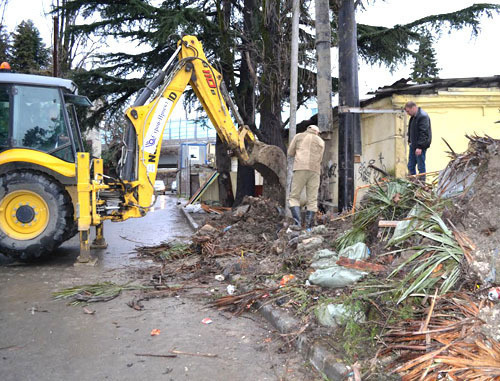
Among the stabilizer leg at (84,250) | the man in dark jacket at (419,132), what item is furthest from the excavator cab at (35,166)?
the man in dark jacket at (419,132)

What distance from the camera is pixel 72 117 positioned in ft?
25.2

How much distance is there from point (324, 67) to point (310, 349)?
237 inches

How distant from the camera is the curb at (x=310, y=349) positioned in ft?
9.70

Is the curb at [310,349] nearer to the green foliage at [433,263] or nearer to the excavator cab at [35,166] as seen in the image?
the green foliage at [433,263]

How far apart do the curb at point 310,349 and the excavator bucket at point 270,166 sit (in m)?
5.21

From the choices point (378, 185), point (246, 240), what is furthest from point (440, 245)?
point (246, 240)

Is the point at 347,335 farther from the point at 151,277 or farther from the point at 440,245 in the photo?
the point at 151,277

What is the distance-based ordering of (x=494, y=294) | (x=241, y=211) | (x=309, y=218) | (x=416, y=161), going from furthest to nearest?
(x=241, y=211), (x=416, y=161), (x=309, y=218), (x=494, y=294)

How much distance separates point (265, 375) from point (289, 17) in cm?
1014

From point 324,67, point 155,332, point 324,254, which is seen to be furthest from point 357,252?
point 324,67

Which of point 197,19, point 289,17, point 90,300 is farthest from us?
point 197,19

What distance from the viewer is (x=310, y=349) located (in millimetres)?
3322

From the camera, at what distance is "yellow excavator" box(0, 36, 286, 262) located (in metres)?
6.77

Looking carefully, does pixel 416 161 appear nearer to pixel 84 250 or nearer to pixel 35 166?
pixel 84 250
